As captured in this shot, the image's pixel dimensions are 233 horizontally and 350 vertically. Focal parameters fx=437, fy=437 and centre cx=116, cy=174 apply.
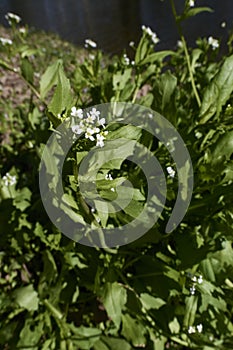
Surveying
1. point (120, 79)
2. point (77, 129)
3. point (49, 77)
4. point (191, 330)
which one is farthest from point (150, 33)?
point (191, 330)

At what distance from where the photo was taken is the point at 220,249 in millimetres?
1564

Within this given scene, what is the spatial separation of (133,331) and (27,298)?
448 millimetres

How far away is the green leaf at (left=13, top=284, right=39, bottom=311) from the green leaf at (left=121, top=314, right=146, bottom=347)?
37cm

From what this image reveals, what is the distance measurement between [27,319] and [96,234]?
1.55ft

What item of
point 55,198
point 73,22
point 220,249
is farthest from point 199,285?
point 73,22

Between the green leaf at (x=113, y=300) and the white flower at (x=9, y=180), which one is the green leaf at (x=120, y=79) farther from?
the green leaf at (x=113, y=300)

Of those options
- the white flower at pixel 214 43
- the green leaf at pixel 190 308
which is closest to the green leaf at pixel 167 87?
the white flower at pixel 214 43

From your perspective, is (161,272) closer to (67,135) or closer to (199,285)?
(199,285)

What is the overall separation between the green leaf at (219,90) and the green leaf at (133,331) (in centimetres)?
87

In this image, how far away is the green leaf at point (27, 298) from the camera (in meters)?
1.74

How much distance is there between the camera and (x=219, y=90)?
1553 mm

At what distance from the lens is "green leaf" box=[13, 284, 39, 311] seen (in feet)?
5.70

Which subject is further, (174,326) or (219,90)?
(174,326)

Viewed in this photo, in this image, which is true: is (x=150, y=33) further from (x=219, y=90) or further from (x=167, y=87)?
(x=219, y=90)
